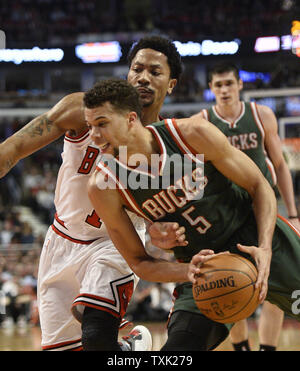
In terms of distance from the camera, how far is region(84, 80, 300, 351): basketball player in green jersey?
2857 mm

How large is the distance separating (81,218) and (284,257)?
1259mm

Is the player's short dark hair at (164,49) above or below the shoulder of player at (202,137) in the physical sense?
above

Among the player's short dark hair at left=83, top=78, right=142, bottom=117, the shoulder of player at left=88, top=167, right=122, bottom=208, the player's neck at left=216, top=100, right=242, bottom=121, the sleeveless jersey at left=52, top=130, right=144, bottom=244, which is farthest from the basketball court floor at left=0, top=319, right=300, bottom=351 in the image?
the player's short dark hair at left=83, top=78, right=142, bottom=117

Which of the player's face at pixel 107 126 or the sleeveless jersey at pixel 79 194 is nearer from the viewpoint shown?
the player's face at pixel 107 126

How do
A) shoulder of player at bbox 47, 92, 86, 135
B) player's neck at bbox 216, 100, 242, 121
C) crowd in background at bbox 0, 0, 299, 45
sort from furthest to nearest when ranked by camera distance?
crowd in background at bbox 0, 0, 299, 45, player's neck at bbox 216, 100, 242, 121, shoulder of player at bbox 47, 92, 86, 135

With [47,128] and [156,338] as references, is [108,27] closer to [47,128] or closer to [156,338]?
[156,338]

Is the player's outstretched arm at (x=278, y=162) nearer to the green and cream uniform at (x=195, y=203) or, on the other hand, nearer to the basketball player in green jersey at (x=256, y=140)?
the basketball player in green jersey at (x=256, y=140)

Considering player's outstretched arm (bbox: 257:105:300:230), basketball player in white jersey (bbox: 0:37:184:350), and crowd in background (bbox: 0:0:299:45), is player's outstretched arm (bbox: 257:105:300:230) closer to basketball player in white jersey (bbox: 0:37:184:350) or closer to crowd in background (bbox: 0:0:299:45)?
basketball player in white jersey (bbox: 0:37:184:350)

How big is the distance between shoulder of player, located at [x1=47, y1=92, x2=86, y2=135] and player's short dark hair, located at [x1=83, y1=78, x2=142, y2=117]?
0.99 ft

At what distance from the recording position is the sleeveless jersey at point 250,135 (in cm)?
461

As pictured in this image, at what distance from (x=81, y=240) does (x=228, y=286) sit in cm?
119

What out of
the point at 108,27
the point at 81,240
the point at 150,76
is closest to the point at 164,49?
the point at 150,76

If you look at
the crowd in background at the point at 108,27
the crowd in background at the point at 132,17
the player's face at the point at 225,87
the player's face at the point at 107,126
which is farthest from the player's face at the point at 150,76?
the crowd in background at the point at 132,17

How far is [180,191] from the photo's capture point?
2922mm
